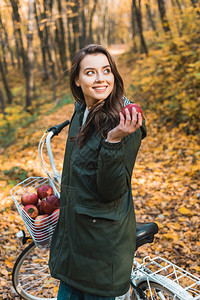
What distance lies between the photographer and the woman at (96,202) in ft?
4.76

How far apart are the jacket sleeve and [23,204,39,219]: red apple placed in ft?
2.70

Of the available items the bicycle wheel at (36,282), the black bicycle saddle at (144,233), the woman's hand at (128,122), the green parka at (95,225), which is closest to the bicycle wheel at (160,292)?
the black bicycle saddle at (144,233)

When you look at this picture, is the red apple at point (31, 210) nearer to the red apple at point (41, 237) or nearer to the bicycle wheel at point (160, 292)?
the red apple at point (41, 237)

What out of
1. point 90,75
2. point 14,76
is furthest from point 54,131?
point 14,76

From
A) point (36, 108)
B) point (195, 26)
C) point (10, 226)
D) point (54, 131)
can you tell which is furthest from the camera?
point (36, 108)

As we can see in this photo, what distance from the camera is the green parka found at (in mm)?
1443

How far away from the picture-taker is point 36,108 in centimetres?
1215

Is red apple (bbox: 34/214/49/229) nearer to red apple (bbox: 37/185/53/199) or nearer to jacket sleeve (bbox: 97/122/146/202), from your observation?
red apple (bbox: 37/185/53/199)

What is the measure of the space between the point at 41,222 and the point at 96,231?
2.17 ft

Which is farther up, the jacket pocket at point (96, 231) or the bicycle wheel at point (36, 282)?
the jacket pocket at point (96, 231)

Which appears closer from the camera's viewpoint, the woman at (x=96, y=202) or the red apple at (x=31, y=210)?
the woman at (x=96, y=202)

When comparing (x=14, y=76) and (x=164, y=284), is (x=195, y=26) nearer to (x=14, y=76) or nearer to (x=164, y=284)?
(x=164, y=284)

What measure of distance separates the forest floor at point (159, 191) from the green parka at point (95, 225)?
1.79 meters

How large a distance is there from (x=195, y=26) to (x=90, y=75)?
7.86 meters
